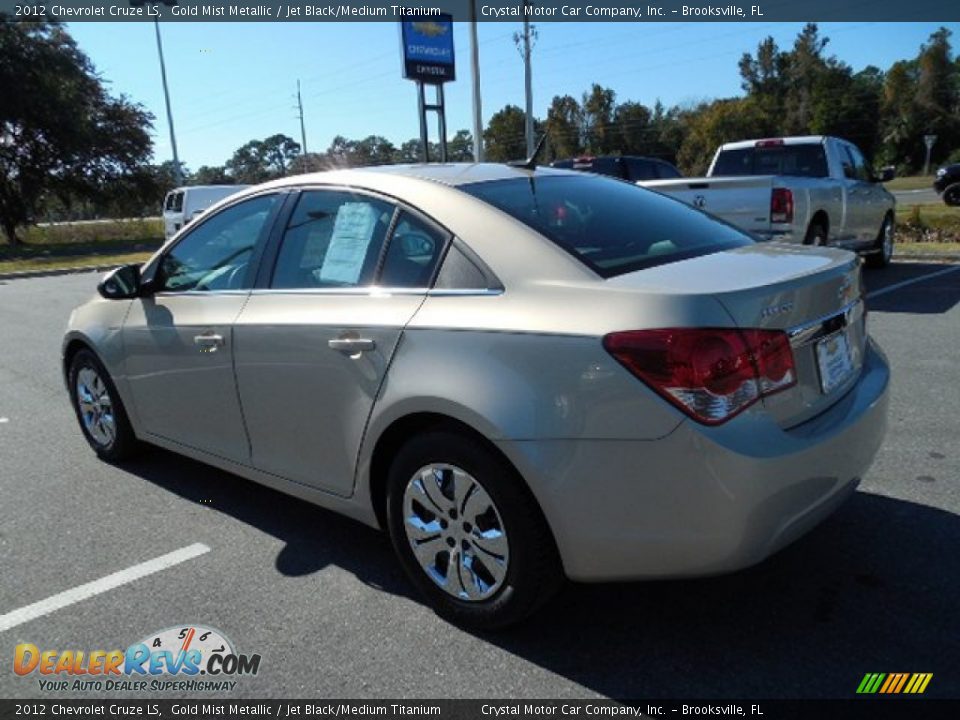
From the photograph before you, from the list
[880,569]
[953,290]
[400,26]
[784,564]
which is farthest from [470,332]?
[400,26]

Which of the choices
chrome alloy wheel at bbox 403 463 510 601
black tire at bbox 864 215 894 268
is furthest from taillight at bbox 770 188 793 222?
chrome alloy wheel at bbox 403 463 510 601

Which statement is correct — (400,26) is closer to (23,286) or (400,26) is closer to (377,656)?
(23,286)

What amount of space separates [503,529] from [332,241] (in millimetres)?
1455

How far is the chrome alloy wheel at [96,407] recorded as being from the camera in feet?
15.1

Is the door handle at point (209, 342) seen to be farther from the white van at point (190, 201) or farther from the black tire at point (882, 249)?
the white van at point (190, 201)

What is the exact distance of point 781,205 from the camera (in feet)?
28.5

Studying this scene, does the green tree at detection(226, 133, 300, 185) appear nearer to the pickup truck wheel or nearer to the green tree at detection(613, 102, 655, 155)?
the green tree at detection(613, 102, 655, 155)

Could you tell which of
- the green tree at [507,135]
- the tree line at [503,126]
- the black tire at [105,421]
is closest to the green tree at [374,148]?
the tree line at [503,126]

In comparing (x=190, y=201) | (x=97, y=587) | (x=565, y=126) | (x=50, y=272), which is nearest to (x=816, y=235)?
(x=97, y=587)

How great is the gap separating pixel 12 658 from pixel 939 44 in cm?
9630

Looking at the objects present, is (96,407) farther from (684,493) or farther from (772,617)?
(772,617)

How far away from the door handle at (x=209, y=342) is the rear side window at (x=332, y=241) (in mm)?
369

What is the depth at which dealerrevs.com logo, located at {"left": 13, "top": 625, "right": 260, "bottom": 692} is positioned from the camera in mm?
2660

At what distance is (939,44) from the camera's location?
7906cm
